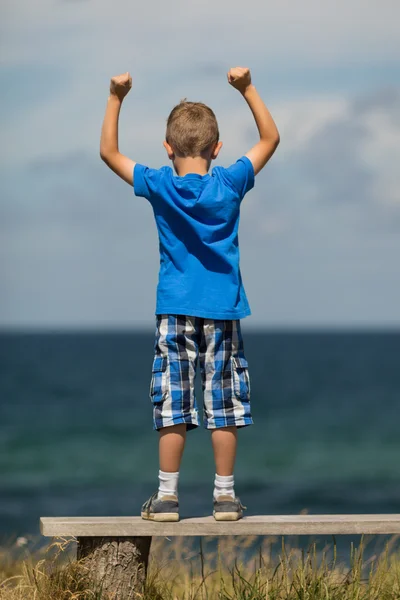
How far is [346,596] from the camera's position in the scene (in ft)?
16.0

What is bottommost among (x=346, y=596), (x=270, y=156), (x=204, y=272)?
(x=346, y=596)

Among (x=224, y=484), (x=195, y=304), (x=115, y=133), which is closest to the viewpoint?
(x=195, y=304)

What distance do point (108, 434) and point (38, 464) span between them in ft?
24.1

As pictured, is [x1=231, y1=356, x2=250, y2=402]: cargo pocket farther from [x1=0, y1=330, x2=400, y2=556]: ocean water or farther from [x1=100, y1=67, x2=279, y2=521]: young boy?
[x1=0, y1=330, x2=400, y2=556]: ocean water

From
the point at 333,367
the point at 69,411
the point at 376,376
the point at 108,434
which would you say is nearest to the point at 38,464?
the point at 108,434

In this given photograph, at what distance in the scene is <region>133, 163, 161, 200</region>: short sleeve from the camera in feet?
15.9

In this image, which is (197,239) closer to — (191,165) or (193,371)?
(191,165)

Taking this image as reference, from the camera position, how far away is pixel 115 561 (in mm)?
4906

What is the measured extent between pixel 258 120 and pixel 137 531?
2.17 meters

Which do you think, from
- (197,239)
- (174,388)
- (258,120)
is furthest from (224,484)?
(258,120)

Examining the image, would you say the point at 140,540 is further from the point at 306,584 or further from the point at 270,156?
the point at 270,156

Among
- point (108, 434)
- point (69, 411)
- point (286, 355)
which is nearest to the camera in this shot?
point (108, 434)

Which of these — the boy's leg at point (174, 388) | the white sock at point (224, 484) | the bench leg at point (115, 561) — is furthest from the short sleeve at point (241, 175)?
the bench leg at point (115, 561)

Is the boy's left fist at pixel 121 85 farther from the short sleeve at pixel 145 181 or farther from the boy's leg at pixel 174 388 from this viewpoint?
the boy's leg at pixel 174 388
